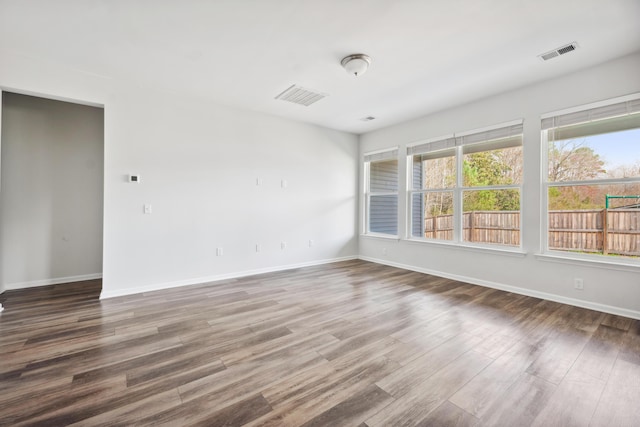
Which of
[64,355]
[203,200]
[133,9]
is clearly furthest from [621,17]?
[64,355]

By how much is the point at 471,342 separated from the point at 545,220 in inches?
85.7

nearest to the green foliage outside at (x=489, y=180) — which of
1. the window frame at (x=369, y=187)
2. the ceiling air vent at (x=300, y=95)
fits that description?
the window frame at (x=369, y=187)

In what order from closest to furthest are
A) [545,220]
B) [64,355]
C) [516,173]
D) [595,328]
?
[64,355]
[595,328]
[545,220]
[516,173]

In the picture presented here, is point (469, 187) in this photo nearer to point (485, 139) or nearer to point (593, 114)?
point (485, 139)

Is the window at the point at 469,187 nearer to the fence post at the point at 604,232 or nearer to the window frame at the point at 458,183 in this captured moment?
the window frame at the point at 458,183

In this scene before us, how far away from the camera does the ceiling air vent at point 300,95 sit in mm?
3734

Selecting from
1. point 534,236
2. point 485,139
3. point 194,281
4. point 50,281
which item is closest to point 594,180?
point 534,236

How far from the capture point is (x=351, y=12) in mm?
2229

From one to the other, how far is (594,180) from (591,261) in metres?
0.93

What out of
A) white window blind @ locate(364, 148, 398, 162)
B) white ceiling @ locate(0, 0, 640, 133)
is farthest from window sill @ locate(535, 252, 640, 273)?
white window blind @ locate(364, 148, 398, 162)

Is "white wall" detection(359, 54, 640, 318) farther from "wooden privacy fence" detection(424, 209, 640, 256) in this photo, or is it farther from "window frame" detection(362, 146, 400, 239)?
"window frame" detection(362, 146, 400, 239)

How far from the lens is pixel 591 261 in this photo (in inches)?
120

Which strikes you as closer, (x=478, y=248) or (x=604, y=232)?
(x=604, y=232)

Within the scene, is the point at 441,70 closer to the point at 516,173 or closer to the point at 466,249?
the point at 516,173
